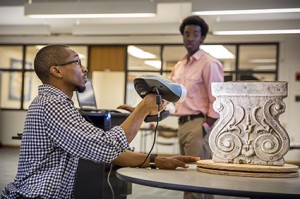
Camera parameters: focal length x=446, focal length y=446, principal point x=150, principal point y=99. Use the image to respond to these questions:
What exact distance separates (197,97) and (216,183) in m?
1.73

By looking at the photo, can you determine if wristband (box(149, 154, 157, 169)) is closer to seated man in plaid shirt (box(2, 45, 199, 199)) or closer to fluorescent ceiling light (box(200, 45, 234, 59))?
seated man in plaid shirt (box(2, 45, 199, 199))

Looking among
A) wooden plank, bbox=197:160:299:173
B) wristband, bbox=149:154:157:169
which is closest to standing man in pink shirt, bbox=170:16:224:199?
wristband, bbox=149:154:157:169

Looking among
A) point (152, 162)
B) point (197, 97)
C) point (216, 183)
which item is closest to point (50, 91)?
point (152, 162)

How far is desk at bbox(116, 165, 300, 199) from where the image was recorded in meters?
1.20

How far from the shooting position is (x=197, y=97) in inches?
119

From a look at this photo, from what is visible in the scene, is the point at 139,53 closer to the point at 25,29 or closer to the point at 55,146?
the point at 25,29

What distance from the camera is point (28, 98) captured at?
1191 centimetres

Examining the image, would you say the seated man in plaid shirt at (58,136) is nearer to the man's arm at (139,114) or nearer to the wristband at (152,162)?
the man's arm at (139,114)

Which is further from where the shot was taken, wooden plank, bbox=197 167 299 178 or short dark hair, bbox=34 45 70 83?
short dark hair, bbox=34 45 70 83

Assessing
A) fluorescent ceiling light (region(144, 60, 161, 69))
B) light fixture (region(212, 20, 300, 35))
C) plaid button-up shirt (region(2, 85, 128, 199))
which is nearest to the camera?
plaid button-up shirt (region(2, 85, 128, 199))

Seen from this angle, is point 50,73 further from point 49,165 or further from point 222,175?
point 222,175

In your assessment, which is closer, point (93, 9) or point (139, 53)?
point (93, 9)

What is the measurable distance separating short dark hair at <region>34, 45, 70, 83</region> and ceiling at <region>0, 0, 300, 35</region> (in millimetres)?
6842

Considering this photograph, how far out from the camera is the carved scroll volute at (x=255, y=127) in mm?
1613
